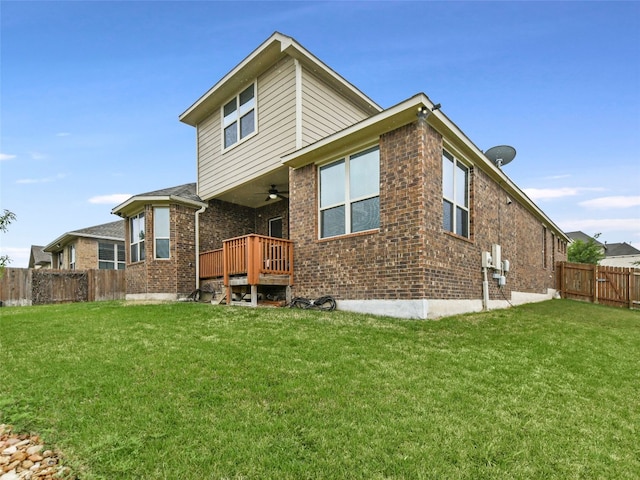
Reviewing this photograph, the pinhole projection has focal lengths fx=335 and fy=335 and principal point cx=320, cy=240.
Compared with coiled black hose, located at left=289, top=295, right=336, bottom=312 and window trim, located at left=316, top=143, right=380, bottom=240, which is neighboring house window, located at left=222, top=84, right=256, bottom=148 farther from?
coiled black hose, located at left=289, top=295, right=336, bottom=312

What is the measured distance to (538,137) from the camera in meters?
12.9

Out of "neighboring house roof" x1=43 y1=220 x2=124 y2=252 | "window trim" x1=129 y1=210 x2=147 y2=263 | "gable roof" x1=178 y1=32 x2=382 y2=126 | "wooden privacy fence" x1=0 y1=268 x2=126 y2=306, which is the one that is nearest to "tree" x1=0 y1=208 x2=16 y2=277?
"window trim" x1=129 y1=210 x2=147 y2=263

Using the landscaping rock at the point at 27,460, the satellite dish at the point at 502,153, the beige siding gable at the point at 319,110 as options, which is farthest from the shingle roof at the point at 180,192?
the satellite dish at the point at 502,153

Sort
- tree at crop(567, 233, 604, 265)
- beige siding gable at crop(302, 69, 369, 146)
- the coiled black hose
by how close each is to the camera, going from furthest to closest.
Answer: tree at crop(567, 233, 604, 265) → beige siding gable at crop(302, 69, 369, 146) → the coiled black hose

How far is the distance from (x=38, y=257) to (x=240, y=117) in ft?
94.4

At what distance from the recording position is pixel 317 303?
766 cm

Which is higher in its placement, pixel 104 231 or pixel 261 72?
pixel 261 72

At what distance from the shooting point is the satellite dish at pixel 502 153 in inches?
408

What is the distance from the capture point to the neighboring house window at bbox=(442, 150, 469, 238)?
24.0 feet

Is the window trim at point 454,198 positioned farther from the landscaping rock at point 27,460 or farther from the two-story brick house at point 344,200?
the landscaping rock at point 27,460

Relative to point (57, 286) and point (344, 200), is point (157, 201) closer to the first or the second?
point (344, 200)

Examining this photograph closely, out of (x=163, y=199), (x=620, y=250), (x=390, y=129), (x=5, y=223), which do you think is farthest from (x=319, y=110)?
(x=620, y=250)

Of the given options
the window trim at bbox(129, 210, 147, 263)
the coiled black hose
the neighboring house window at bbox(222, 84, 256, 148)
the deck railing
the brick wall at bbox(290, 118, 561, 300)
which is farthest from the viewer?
the window trim at bbox(129, 210, 147, 263)

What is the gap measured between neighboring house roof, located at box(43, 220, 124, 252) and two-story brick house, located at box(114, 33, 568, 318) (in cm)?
826
